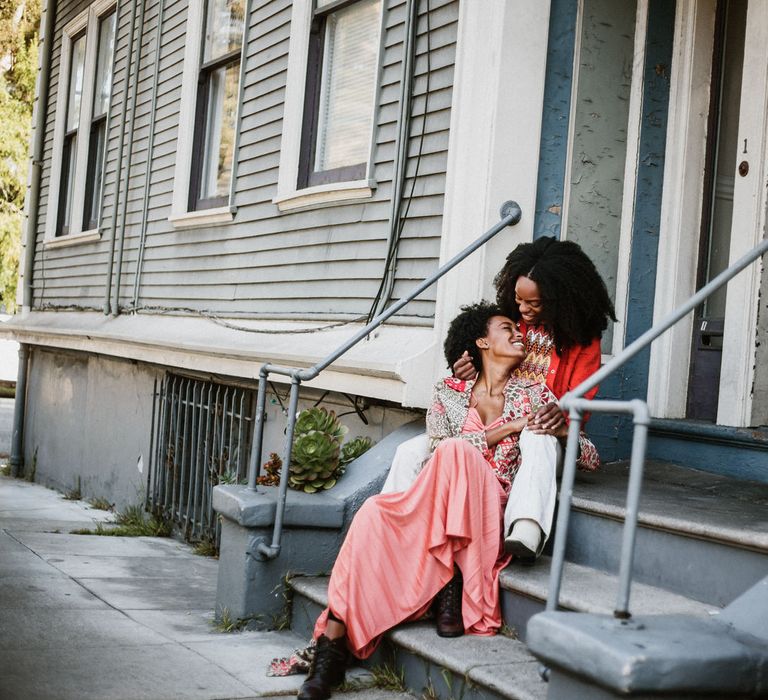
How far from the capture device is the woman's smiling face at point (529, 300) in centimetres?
454

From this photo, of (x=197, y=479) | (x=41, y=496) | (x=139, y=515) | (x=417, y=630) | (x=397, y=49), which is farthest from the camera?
(x=41, y=496)

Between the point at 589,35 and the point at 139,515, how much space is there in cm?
518

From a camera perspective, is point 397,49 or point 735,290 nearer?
point 735,290

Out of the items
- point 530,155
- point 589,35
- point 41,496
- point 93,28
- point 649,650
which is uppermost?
point 93,28

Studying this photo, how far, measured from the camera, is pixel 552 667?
109 inches

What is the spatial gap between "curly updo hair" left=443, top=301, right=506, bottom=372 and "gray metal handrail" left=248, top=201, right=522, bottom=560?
10.1 inches

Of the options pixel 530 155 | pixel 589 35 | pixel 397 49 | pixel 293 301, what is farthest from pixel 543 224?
pixel 293 301

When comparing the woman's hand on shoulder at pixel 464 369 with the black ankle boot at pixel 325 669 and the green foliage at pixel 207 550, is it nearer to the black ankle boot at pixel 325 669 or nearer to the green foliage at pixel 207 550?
the black ankle boot at pixel 325 669

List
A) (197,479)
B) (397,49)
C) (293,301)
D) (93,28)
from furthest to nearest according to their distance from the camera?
(93,28)
(197,479)
(293,301)
(397,49)

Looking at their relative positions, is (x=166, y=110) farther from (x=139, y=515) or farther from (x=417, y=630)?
(x=417, y=630)

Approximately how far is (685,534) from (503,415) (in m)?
0.99

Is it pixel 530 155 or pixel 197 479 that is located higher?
pixel 530 155

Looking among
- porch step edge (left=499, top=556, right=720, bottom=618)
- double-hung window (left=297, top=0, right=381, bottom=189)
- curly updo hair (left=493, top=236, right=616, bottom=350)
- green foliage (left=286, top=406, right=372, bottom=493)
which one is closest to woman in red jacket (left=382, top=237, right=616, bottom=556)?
curly updo hair (left=493, top=236, right=616, bottom=350)

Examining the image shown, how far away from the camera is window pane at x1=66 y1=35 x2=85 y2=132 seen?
38.2ft
